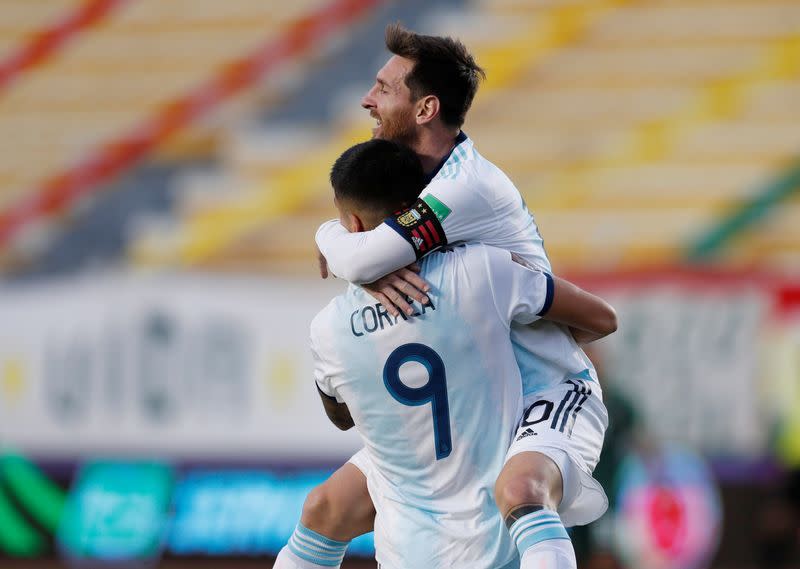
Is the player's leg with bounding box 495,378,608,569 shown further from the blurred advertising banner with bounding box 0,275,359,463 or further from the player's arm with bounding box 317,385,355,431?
the blurred advertising banner with bounding box 0,275,359,463

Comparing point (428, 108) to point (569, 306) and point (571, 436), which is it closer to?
point (569, 306)

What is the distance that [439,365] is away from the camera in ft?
11.0

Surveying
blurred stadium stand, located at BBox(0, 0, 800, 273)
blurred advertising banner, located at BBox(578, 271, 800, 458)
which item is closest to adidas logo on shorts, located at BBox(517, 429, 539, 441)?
blurred advertising banner, located at BBox(578, 271, 800, 458)

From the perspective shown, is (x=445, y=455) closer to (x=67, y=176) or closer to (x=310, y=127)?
(x=310, y=127)

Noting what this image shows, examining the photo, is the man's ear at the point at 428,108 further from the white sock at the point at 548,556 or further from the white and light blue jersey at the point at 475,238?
the white sock at the point at 548,556

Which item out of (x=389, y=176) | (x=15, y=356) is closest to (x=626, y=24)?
(x=15, y=356)

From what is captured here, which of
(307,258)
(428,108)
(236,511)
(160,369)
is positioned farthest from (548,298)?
(307,258)

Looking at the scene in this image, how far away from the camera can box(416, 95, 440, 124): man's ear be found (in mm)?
3496

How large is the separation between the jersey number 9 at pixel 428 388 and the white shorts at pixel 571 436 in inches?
6.4

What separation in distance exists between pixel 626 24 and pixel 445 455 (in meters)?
6.58

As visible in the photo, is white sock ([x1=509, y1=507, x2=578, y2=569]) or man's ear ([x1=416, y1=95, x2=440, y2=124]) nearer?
white sock ([x1=509, y1=507, x2=578, y2=569])

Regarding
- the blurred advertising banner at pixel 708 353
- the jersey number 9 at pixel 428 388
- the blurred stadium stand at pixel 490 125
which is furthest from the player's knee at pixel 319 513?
the blurred stadium stand at pixel 490 125

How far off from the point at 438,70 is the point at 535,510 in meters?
1.09

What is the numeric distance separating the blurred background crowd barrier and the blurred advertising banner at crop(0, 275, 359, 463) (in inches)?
0.5
